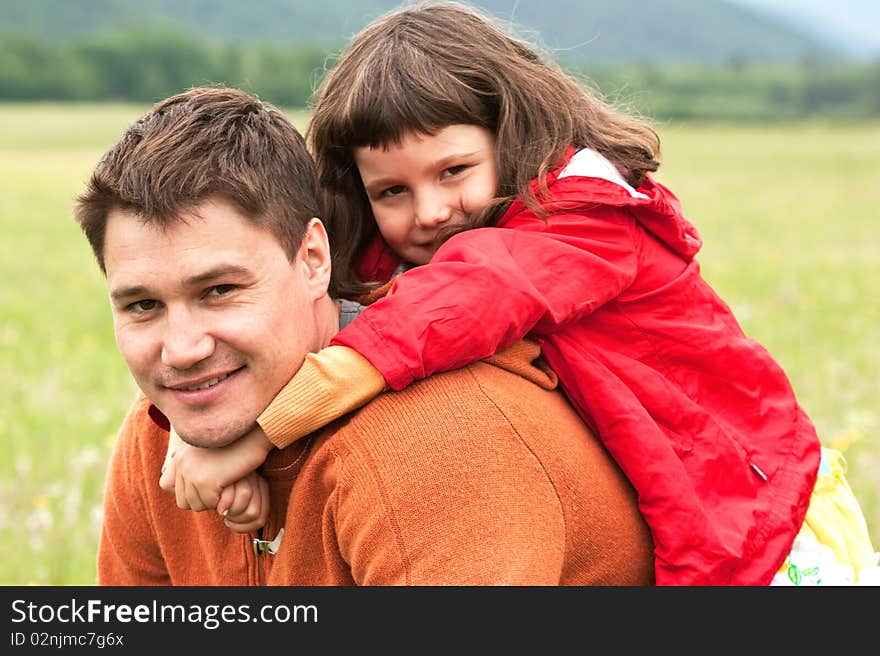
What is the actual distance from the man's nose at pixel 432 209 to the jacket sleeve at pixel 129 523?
0.98 meters

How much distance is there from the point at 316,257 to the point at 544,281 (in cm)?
59

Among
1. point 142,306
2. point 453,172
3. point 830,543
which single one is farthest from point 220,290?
point 830,543

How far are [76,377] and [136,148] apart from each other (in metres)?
5.39

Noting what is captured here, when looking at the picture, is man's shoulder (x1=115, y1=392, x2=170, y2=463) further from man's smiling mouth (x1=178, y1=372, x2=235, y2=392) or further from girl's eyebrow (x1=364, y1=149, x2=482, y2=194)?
girl's eyebrow (x1=364, y1=149, x2=482, y2=194)

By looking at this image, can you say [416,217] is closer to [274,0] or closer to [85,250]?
[85,250]

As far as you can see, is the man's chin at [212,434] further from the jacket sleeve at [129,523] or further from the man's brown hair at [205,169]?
the jacket sleeve at [129,523]

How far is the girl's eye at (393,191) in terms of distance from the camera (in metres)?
3.68

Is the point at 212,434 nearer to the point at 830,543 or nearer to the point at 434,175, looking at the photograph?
the point at 434,175

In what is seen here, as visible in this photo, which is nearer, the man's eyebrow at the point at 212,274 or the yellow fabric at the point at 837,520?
the man's eyebrow at the point at 212,274

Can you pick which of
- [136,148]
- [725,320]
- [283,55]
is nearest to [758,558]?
[725,320]

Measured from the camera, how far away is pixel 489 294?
2818 millimetres

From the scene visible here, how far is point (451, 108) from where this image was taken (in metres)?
3.49

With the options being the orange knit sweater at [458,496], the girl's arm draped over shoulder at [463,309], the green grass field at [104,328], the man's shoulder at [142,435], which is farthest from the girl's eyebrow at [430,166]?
the green grass field at [104,328]

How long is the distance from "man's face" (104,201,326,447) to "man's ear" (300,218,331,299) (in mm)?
141
